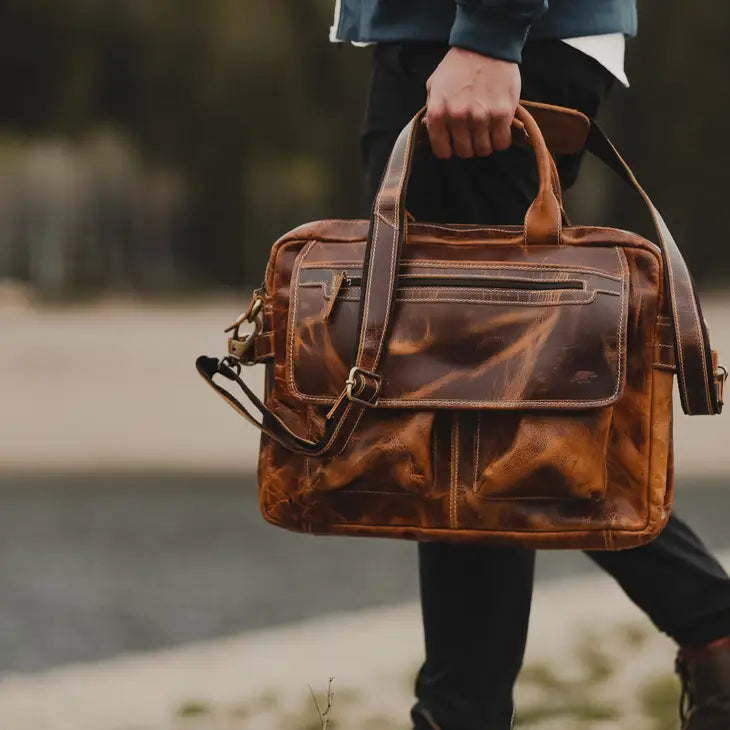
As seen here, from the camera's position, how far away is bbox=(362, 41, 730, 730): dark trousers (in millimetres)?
1995

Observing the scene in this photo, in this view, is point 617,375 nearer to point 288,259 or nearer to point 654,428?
point 654,428

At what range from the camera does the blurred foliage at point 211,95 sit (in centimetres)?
1099

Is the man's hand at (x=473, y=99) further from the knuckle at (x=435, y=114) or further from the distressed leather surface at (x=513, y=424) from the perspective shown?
Result: the distressed leather surface at (x=513, y=424)

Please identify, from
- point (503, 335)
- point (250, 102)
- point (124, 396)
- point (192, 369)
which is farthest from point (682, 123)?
point (503, 335)

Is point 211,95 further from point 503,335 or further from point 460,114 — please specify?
point 503,335

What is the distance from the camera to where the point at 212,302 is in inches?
475

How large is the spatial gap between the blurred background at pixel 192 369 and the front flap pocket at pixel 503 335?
0.92 meters

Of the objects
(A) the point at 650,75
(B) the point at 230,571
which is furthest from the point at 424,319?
(A) the point at 650,75

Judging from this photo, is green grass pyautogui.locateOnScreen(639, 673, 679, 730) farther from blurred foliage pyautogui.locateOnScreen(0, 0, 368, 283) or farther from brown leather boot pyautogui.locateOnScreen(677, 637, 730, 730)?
blurred foliage pyautogui.locateOnScreen(0, 0, 368, 283)

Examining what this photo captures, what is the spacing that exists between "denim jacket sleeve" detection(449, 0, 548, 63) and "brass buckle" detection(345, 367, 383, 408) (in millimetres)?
406

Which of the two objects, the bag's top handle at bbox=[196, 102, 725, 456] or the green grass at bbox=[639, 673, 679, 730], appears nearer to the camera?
the bag's top handle at bbox=[196, 102, 725, 456]

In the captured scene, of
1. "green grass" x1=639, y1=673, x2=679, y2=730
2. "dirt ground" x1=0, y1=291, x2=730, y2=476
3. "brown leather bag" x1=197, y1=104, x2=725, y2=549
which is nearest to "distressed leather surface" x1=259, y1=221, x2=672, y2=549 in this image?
"brown leather bag" x1=197, y1=104, x2=725, y2=549

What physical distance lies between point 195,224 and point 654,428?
10.7 meters

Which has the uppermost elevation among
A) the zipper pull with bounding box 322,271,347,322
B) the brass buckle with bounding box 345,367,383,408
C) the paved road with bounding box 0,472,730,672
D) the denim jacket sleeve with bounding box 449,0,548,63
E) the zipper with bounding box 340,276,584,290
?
the denim jacket sleeve with bounding box 449,0,548,63
